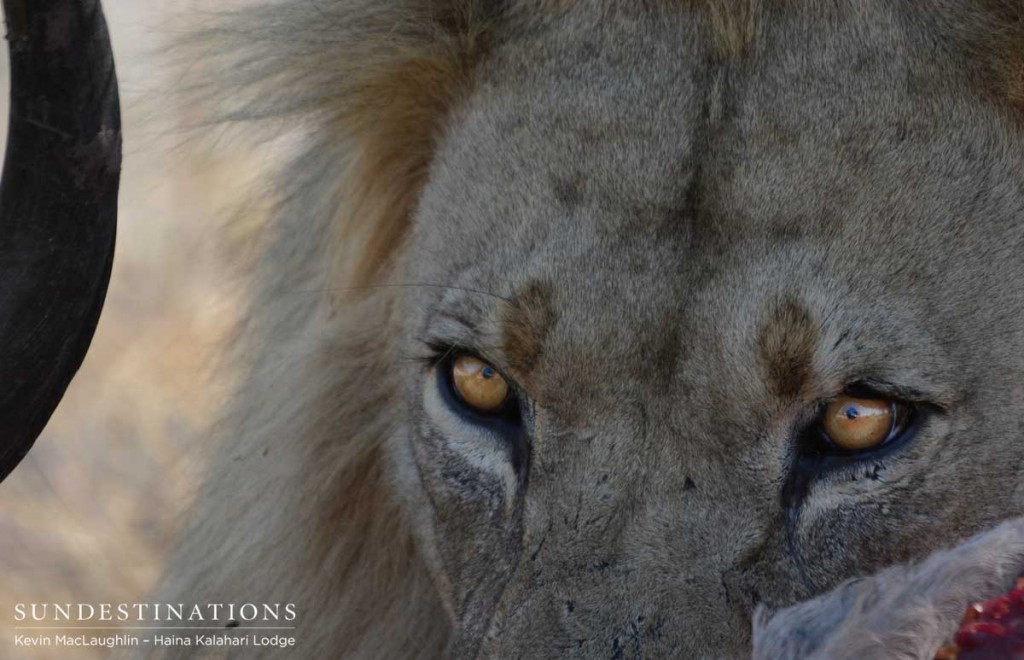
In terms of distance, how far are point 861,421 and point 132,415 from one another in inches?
157

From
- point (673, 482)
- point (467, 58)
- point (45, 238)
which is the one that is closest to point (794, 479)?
point (673, 482)

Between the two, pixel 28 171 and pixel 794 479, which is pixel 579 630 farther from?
pixel 28 171

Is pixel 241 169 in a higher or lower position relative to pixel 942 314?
lower

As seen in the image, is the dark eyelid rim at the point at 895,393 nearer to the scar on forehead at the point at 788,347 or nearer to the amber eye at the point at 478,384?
the scar on forehead at the point at 788,347

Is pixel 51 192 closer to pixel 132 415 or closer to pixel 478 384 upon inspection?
pixel 478 384

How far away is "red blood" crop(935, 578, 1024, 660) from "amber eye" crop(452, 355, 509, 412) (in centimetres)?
110

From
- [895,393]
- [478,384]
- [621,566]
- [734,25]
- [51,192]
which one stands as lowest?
[621,566]

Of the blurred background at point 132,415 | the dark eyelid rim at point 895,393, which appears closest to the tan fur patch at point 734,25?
the dark eyelid rim at point 895,393

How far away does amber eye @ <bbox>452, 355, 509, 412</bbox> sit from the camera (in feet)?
9.68

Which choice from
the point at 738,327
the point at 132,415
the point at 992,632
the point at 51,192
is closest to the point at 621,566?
the point at 738,327

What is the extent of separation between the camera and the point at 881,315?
2627 mm

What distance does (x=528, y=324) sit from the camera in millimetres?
2801

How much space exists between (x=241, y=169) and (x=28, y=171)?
5.59 feet

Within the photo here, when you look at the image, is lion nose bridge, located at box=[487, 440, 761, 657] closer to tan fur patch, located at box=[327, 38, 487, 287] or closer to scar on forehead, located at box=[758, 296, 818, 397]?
scar on forehead, located at box=[758, 296, 818, 397]
